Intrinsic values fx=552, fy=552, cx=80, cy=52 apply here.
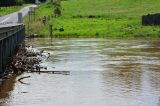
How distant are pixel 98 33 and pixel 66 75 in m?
45.0

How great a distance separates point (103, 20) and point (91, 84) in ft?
198

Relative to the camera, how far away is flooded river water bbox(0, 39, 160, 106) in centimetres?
2138

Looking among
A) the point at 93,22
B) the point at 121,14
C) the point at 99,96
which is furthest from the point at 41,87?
the point at 121,14

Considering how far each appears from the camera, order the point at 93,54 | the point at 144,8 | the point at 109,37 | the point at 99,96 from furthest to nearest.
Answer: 1. the point at 144,8
2. the point at 109,37
3. the point at 93,54
4. the point at 99,96

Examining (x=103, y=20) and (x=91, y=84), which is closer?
(x=91, y=84)

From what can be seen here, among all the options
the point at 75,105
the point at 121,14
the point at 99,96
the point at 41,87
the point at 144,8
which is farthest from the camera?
the point at 144,8

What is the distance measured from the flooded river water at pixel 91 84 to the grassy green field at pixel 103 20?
33.5 metres

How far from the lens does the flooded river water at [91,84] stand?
70.1ft

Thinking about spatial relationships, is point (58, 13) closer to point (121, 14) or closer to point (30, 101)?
point (121, 14)

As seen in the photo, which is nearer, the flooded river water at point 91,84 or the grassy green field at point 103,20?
the flooded river water at point 91,84

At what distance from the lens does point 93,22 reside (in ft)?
271

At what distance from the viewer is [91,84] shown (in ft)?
84.6

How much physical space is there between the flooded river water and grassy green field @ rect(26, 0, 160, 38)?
3349 centimetres

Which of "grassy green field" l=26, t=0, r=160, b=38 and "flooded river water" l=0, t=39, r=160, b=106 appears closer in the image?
"flooded river water" l=0, t=39, r=160, b=106
